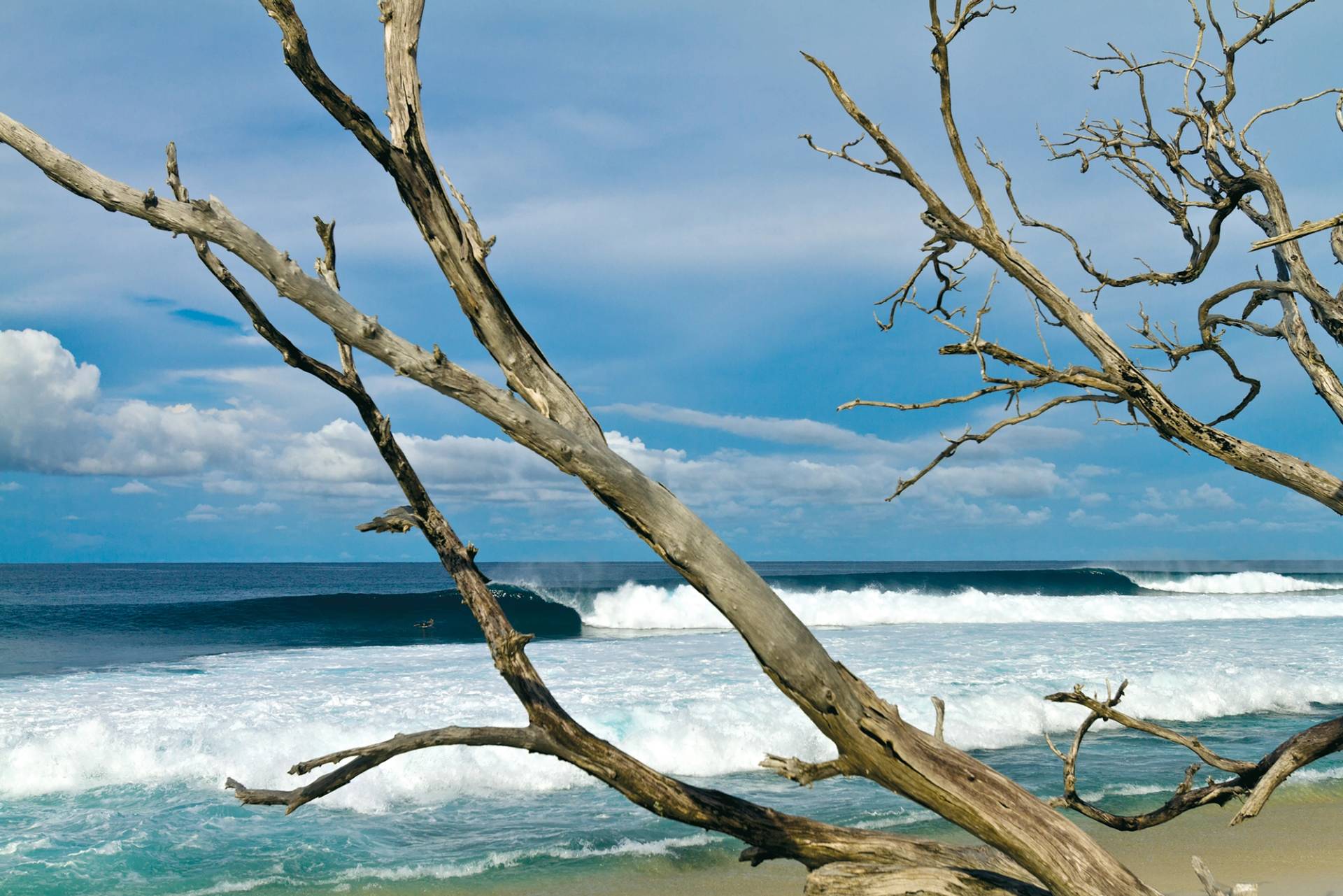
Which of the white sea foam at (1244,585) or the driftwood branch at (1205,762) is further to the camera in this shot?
the white sea foam at (1244,585)

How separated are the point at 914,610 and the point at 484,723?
2118 centimetres

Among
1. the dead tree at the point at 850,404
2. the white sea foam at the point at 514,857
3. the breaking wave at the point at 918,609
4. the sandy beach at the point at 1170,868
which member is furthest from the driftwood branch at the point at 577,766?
the breaking wave at the point at 918,609

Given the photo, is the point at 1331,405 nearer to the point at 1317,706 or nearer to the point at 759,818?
the point at 759,818

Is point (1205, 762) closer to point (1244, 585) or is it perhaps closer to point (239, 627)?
point (239, 627)

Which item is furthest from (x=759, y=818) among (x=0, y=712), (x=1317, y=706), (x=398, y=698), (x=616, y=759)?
(x=1317, y=706)

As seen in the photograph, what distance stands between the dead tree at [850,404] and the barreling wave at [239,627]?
54.7 ft

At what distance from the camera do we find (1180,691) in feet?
38.2

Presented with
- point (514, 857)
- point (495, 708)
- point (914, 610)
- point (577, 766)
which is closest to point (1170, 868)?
point (514, 857)

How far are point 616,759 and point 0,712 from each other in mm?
9941

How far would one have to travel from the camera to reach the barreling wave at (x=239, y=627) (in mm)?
19703

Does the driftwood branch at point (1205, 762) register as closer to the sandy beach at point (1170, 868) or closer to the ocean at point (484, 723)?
the ocean at point (484, 723)

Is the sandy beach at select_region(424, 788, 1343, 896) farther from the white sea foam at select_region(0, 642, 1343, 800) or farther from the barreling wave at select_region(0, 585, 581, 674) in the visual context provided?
the barreling wave at select_region(0, 585, 581, 674)

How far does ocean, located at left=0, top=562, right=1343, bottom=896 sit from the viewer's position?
6.07 m

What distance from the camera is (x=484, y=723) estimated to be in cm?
936
